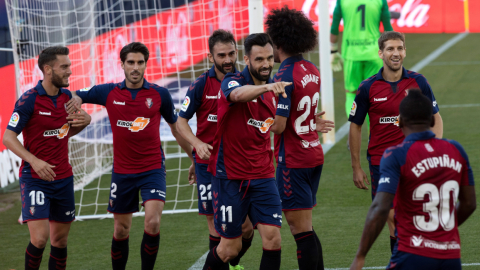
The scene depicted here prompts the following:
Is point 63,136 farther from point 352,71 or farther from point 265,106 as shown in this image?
point 352,71

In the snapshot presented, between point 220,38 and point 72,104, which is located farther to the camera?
point 72,104

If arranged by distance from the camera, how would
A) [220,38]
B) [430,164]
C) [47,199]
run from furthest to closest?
1. [47,199]
2. [220,38]
3. [430,164]

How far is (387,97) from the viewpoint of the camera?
15.8ft

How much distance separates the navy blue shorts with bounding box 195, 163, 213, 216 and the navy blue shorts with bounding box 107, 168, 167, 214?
1.15ft

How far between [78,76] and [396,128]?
584cm

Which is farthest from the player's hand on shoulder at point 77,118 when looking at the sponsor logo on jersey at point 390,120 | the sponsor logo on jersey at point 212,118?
the sponsor logo on jersey at point 390,120

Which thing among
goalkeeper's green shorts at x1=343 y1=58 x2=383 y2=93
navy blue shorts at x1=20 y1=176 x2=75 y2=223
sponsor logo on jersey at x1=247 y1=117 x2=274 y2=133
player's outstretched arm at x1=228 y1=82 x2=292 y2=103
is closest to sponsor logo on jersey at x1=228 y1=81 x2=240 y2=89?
player's outstretched arm at x1=228 y1=82 x2=292 y2=103

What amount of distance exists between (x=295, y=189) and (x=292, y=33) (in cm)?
122

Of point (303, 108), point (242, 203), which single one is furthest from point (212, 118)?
point (242, 203)

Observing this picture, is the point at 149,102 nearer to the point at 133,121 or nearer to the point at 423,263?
the point at 133,121

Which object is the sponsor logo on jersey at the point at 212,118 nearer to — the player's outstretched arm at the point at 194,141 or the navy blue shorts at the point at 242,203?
the player's outstretched arm at the point at 194,141

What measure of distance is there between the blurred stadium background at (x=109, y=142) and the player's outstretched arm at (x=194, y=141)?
1549 mm

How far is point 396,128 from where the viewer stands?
15.9 feet

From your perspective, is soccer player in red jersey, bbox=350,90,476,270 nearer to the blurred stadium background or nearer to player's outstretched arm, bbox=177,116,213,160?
player's outstretched arm, bbox=177,116,213,160
